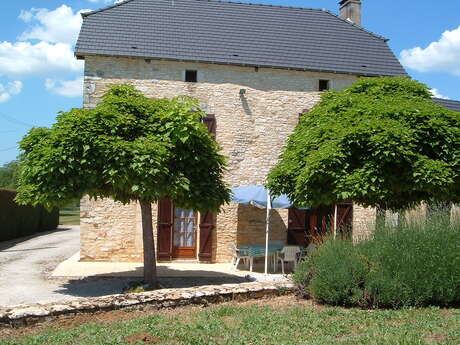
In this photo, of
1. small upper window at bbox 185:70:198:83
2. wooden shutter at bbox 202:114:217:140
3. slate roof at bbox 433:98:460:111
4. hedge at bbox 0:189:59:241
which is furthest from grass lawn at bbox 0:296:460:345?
hedge at bbox 0:189:59:241

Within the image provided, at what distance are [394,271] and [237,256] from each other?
550 cm

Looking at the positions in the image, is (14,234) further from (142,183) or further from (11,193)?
(142,183)

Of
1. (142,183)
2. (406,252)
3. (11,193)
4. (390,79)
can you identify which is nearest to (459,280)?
(406,252)

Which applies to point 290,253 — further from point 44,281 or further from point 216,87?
point 44,281

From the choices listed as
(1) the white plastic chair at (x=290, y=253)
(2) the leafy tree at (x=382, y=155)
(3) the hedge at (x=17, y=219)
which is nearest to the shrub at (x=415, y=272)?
(2) the leafy tree at (x=382, y=155)

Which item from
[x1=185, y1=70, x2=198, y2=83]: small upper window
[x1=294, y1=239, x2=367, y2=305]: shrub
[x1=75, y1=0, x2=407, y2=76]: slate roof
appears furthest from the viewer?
[x1=185, y1=70, x2=198, y2=83]: small upper window

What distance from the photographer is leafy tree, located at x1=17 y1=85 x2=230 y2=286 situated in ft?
25.8

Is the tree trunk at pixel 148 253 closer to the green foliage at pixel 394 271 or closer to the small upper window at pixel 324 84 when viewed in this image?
the green foliage at pixel 394 271

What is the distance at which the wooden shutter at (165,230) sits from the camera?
1248cm

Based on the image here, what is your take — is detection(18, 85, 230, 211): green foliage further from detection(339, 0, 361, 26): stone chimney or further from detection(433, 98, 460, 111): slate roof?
detection(433, 98, 460, 111): slate roof

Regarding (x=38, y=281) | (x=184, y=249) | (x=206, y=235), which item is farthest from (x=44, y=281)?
(x=206, y=235)

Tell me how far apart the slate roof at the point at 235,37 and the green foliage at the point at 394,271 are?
297 inches

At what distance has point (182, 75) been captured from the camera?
12.9 m

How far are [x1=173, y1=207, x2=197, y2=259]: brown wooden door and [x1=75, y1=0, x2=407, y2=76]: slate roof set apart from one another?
13.8ft
